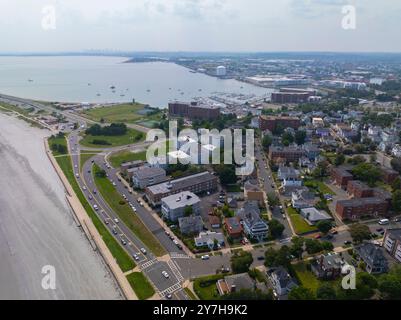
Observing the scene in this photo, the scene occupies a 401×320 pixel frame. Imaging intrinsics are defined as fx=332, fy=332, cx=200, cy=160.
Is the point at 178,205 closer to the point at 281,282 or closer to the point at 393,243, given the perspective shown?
the point at 281,282

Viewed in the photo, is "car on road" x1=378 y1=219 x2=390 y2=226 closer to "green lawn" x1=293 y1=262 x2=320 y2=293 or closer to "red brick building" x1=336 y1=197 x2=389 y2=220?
"red brick building" x1=336 y1=197 x2=389 y2=220

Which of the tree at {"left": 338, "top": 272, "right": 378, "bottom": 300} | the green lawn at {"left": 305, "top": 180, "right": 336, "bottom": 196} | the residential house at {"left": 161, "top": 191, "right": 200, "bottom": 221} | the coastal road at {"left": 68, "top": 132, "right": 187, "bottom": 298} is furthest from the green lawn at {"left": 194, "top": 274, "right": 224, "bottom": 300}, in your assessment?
the green lawn at {"left": 305, "top": 180, "right": 336, "bottom": 196}

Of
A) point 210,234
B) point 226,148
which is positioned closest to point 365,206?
point 210,234

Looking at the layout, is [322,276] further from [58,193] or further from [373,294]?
[58,193]

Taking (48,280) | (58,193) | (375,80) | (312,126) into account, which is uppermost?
(375,80)

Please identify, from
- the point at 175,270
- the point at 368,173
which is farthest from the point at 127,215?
the point at 368,173

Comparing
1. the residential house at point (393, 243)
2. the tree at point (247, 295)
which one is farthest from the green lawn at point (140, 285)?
the residential house at point (393, 243)

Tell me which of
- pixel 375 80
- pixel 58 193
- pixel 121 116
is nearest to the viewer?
pixel 58 193
